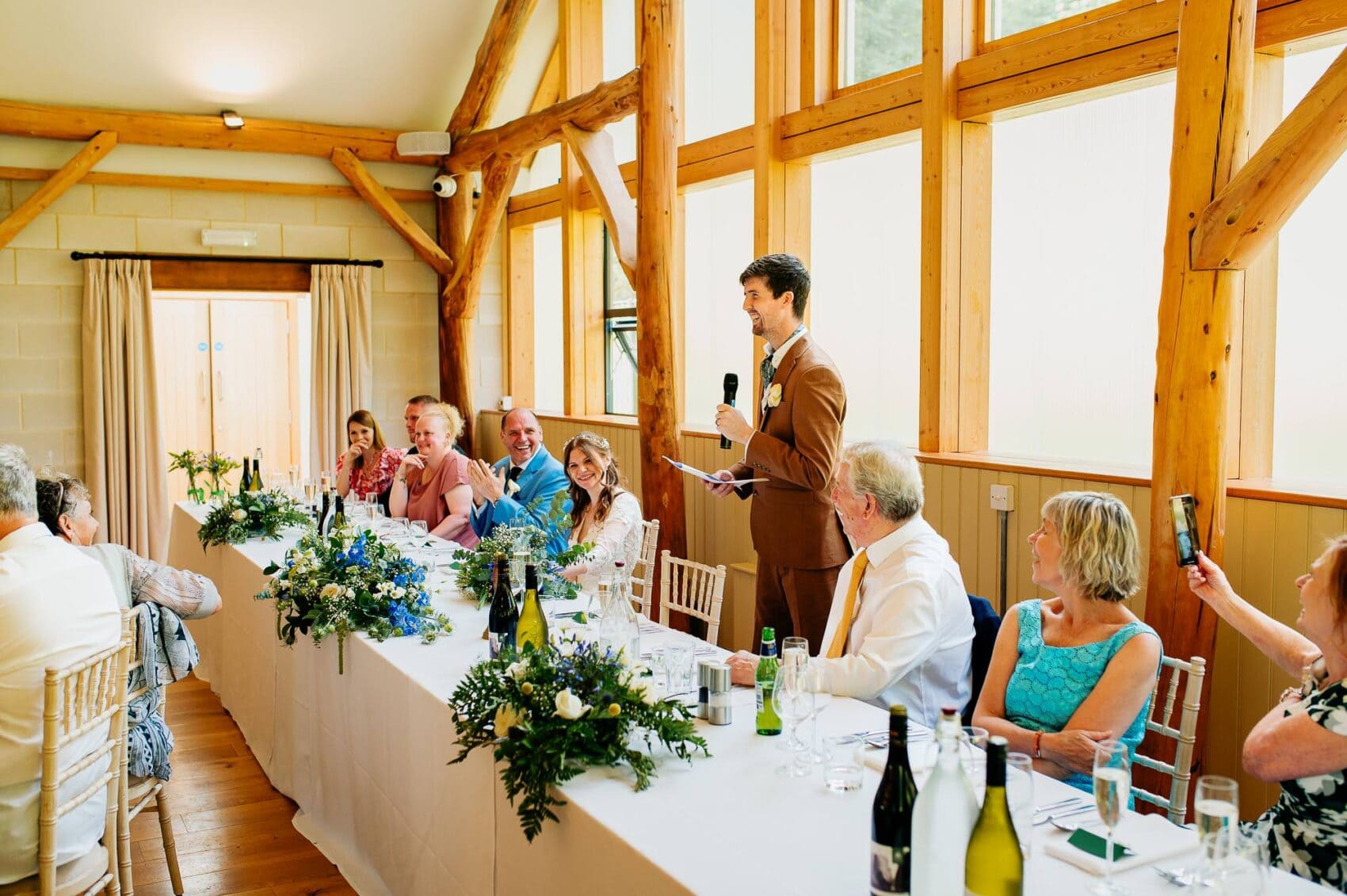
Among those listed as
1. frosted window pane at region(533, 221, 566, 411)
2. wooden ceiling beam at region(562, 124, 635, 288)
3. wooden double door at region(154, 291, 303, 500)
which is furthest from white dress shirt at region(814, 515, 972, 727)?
wooden double door at region(154, 291, 303, 500)

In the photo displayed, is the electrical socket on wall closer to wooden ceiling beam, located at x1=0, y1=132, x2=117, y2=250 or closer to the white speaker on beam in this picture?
the white speaker on beam

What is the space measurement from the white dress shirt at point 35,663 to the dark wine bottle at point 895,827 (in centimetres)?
187

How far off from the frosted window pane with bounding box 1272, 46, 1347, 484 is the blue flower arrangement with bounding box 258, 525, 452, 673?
259cm

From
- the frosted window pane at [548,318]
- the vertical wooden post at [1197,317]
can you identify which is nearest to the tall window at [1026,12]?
the vertical wooden post at [1197,317]

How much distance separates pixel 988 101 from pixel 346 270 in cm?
530

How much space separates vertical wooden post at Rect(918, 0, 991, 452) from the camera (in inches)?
176

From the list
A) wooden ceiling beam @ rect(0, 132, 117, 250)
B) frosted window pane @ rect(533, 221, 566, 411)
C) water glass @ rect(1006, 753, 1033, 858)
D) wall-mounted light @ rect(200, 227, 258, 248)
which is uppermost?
wooden ceiling beam @ rect(0, 132, 117, 250)

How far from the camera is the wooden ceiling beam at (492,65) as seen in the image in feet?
24.3

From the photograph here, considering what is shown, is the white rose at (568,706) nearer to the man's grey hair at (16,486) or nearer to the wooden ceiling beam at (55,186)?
the man's grey hair at (16,486)

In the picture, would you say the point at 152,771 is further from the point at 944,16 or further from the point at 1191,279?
the point at 944,16

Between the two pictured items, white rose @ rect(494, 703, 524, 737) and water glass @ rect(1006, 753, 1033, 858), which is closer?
water glass @ rect(1006, 753, 1033, 858)

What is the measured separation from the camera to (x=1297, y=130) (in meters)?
2.81

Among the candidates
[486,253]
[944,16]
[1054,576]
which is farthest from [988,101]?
[486,253]

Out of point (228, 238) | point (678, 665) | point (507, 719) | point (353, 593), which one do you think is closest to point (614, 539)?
point (353, 593)
